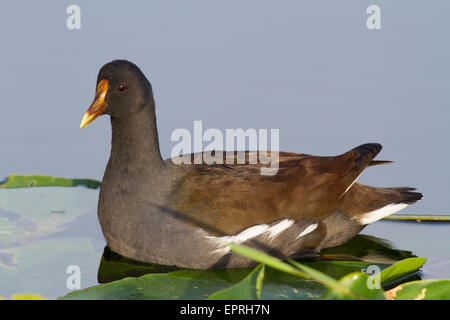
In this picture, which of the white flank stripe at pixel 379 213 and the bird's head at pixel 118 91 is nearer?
the bird's head at pixel 118 91

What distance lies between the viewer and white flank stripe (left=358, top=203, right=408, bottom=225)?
15.3 ft

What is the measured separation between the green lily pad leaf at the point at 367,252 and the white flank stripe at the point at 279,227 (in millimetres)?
389

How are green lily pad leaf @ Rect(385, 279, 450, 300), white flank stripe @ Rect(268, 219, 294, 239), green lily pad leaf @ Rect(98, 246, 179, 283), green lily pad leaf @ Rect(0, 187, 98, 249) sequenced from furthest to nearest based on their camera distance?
1. green lily pad leaf @ Rect(0, 187, 98, 249)
2. white flank stripe @ Rect(268, 219, 294, 239)
3. green lily pad leaf @ Rect(98, 246, 179, 283)
4. green lily pad leaf @ Rect(385, 279, 450, 300)

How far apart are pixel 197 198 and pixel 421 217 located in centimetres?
180

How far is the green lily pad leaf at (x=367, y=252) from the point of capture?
4.46 metres

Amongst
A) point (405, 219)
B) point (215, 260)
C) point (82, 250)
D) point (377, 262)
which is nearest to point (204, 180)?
point (215, 260)

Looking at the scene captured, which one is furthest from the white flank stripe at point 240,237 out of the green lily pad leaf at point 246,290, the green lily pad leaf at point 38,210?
the green lily pad leaf at point 246,290

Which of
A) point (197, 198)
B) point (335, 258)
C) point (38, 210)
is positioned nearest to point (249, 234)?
point (197, 198)

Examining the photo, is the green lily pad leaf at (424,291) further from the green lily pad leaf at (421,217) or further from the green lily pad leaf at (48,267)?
the green lily pad leaf at (421,217)

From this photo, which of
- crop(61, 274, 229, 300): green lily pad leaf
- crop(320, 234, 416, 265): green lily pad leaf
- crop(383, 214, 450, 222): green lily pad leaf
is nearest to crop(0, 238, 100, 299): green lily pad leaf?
crop(61, 274, 229, 300): green lily pad leaf

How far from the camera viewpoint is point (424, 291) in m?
2.82

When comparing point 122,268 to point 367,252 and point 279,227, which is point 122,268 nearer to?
point 279,227

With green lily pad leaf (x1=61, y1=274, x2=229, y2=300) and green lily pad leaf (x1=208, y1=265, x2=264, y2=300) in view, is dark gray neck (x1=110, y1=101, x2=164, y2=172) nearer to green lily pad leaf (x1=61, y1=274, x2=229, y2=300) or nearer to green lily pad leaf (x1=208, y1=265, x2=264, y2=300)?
green lily pad leaf (x1=61, y1=274, x2=229, y2=300)

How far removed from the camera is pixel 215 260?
416 cm
